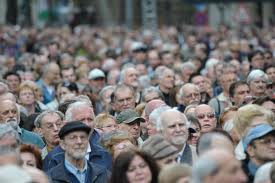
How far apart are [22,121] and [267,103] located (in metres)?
3.28

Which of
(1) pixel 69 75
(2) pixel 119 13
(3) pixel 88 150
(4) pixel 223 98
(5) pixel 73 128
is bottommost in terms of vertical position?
(2) pixel 119 13

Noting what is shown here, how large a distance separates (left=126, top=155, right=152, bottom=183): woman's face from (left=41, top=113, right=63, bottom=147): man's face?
406 cm

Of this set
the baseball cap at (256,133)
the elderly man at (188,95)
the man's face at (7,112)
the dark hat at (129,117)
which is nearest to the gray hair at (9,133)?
the baseball cap at (256,133)

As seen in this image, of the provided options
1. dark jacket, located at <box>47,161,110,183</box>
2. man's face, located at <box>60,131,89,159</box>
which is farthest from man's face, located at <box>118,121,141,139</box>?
man's face, located at <box>60,131,89,159</box>

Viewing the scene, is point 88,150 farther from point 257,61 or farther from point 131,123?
point 257,61

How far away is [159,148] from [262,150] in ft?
2.95

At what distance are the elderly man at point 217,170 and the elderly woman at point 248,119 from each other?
119 inches

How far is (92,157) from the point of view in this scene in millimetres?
13547

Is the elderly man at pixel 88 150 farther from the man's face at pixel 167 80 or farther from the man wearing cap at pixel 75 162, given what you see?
the man's face at pixel 167 80

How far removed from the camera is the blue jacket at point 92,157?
13.1 m

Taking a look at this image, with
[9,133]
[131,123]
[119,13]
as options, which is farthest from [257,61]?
[119,13]

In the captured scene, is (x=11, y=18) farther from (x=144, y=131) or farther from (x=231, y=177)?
(x=231, y=177)

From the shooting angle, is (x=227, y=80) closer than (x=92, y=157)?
No

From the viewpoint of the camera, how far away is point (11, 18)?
51.4 meters
